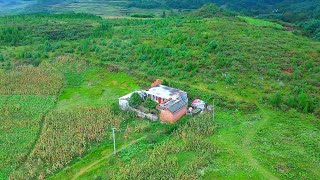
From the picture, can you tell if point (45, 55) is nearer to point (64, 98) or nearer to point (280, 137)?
point (64, 98)

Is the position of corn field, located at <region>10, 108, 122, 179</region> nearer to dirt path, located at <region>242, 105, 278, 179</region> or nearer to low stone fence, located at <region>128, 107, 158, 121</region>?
low stone fence, located at <region>128, 107, 158, 121</region>

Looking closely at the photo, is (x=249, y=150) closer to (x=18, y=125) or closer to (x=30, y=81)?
(x=18, y=125)

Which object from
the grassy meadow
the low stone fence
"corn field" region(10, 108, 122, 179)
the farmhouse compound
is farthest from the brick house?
"corn field" region(10, 108, 122, 179)

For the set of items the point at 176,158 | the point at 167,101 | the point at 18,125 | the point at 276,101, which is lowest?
the point at 18,125

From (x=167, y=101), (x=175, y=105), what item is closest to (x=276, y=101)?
(x=175, y=105)

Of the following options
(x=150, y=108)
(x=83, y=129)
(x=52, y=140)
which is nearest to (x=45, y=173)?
(x=52, y=140)

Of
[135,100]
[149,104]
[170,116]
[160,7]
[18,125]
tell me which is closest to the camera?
[170,116]
